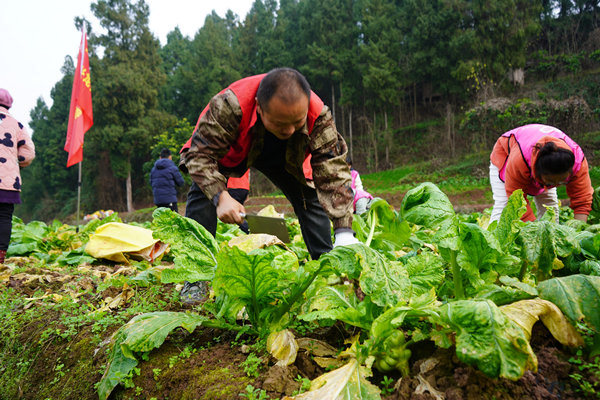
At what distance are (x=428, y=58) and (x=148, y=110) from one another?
17.2 meters

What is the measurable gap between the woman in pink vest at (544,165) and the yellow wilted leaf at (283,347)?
2.14 meters

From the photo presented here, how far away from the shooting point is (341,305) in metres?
1.43

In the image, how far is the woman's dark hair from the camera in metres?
2.66

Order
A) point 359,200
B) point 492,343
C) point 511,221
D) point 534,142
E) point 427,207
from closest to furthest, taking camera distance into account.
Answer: point 492,343 < point 511,221 < point 427,207 < point 534,142 < point 359,200

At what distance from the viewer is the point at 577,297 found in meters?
1.11

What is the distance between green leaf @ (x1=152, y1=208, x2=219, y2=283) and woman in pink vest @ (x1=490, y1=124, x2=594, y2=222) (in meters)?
2.24

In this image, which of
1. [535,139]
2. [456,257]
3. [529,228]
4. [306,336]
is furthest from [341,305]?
[535,139]

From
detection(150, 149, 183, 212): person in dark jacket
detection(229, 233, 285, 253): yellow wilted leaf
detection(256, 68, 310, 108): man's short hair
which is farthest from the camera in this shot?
detection(150, 149, 183, 212): person in dark jacket

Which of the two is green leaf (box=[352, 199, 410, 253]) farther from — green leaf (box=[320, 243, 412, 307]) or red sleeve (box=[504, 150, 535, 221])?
red sleeve (box=[504, 150, 535, 221])

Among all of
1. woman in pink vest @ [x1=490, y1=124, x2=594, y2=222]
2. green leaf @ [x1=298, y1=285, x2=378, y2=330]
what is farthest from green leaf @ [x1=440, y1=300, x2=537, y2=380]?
woman in pink vest @ [x1=490, y1=124, x2=594, y2=222]

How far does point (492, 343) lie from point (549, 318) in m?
0.30

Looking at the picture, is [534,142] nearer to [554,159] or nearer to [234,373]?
[554,159]

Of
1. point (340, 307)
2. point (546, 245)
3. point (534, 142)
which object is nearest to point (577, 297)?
point (546, 245)

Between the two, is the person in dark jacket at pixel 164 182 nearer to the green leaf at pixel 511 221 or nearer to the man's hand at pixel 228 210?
the man's hand at pixel 228 210
